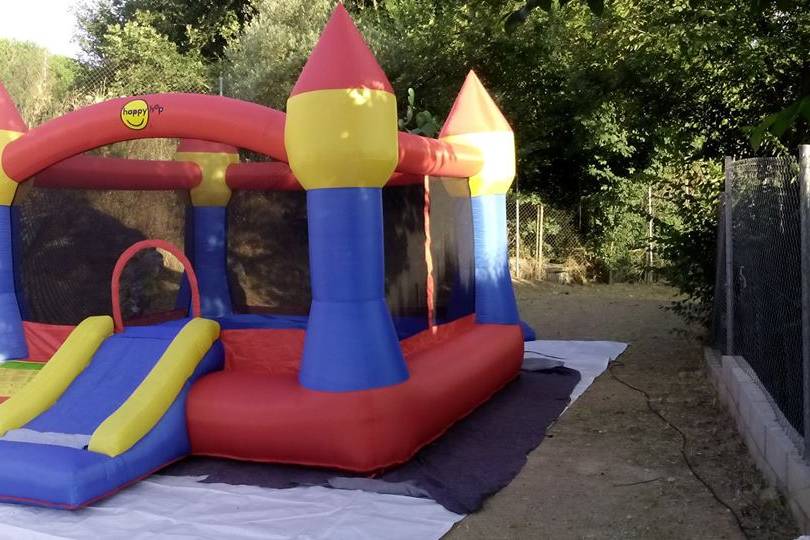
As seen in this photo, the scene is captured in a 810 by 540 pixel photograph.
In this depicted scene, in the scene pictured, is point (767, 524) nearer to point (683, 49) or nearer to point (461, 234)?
point (461, 234)

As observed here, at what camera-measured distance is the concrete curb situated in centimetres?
348

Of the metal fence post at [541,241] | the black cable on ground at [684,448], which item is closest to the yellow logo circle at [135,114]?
the black cable on ground at [684,448]

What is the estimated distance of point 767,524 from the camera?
3660mm

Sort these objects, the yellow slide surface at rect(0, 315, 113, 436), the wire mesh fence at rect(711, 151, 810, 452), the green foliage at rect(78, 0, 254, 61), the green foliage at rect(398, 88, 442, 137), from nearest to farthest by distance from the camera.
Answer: the wire mesh fence at rect(711, 151, 810, 452), the yellow slide surface at rect(0, 315, 113, 436), the green foliage at rect(398, 88, 442, 137), the green foliage at rect(78, 0, 254, 61)

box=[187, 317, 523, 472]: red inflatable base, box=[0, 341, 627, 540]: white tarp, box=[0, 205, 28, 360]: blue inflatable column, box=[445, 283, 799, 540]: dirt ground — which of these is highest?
box=[0, 205, 28, 360]: blue inflatable column

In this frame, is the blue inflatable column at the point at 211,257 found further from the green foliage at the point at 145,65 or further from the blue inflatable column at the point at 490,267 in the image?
the green foliage at the point at 145,65

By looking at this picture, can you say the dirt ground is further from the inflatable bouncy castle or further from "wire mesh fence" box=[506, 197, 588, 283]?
"wire mesh fence" box=[506, 197, 588, 283]

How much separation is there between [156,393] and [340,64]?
2.16 meters

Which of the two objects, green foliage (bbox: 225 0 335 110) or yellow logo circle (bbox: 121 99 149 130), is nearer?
yellow logo circle (bbox: 121 99 149 130)

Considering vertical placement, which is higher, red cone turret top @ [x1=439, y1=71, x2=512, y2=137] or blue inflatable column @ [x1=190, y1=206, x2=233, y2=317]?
red cone turret top @ [x1=439, y1=71, x2=512, y2=137]

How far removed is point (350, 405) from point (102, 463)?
132 centimetres

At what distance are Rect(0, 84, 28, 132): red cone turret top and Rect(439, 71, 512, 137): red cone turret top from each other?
10.8 feet

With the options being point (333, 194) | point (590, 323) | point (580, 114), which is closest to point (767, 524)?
point (333, 194)

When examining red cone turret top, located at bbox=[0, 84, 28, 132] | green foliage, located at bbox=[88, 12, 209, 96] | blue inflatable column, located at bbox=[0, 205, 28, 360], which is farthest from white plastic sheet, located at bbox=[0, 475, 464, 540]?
green foliage, located at bbox=[88, 12, 209, 96]
